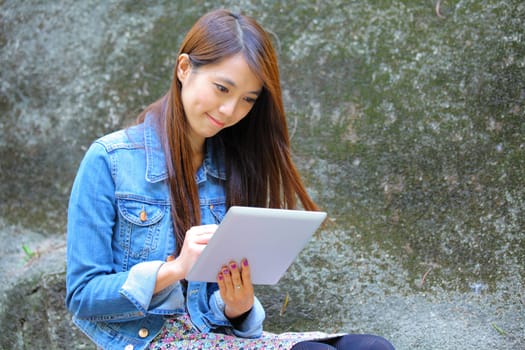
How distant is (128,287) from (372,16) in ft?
4.32

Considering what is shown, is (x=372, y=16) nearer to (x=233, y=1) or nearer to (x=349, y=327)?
(x=233, y=1)

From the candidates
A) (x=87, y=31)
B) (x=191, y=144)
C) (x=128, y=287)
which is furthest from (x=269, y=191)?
(x=87, y=31)

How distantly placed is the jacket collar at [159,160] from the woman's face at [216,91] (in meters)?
0.10

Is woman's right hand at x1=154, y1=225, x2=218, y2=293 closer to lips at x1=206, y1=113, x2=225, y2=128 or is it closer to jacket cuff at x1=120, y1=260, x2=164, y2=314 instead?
jacket cuff at x1=120, y1=260, x2=164, y2=314

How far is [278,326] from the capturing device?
6.77ft

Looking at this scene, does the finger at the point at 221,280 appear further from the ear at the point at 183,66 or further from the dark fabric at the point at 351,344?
the ear at the point at 183,66

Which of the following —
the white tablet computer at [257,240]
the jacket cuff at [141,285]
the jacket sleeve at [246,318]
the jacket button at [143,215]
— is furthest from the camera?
the jacket sleeve at [246,318]

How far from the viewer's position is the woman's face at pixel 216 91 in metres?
1.40

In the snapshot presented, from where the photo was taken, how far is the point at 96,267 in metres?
1.33

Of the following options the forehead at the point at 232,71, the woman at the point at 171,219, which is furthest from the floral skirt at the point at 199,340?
the forehead at the point at 232,71

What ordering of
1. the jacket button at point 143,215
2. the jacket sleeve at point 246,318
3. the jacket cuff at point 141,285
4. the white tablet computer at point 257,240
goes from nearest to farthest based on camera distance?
the white tablet computer at point 257,240
the jacket cuff at point 141,285
the jacket button at point 143,215
the jacket sleeve at point 246,318

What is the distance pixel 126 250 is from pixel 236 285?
0.85ft

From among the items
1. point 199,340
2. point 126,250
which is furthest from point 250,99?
point 199,340

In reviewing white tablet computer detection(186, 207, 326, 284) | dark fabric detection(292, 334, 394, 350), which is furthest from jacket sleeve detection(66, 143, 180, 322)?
dark fabric detection(292, 334, 394, 350)
